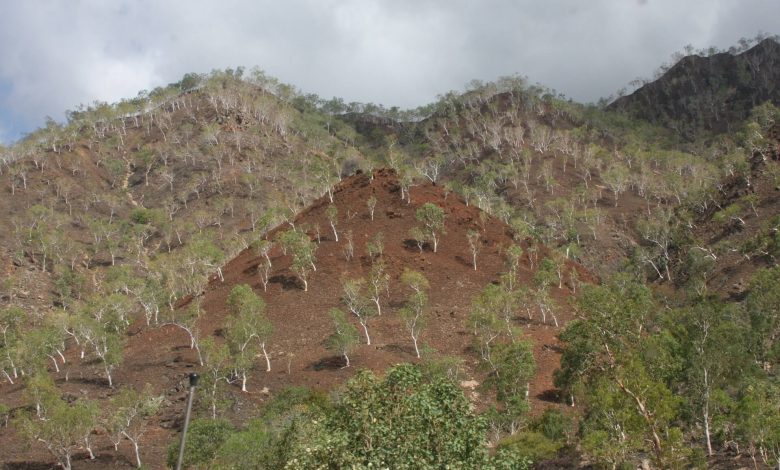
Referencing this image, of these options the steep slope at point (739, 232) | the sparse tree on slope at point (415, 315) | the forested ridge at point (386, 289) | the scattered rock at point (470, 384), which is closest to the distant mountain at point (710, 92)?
the forested ridge at point (386, 289)

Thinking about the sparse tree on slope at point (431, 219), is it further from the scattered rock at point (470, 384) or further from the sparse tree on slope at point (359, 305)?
the scattered rock at point (470, 384)

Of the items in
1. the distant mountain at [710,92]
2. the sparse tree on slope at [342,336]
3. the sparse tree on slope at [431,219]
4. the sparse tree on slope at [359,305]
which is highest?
the distant mountain at [710,92]

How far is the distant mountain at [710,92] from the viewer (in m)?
170

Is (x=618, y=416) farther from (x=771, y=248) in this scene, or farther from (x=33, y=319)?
(x=33, y=319)

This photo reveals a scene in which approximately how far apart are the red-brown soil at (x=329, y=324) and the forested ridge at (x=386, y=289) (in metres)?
0.30

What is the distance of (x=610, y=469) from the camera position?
1070 inches

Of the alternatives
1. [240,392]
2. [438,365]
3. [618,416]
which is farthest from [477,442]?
[240,392]

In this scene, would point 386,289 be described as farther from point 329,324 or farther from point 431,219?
point 431,219

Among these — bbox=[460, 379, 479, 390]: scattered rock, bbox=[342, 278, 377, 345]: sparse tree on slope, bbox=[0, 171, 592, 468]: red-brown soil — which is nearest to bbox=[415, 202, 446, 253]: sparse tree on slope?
bbox=[0, 171, 592, 468]: red-brown soil

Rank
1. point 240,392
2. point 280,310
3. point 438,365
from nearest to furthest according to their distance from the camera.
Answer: point 438,365
point 240,392
point 280,310

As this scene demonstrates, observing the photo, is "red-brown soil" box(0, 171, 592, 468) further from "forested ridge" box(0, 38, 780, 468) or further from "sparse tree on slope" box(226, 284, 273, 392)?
"sparse tree on slope" box(226, 284, 273, 392)

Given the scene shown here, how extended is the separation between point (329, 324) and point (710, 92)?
161359 mm

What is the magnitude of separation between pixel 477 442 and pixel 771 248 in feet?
213

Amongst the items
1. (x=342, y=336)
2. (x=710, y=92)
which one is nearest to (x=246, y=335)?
(x=342, y=336)
